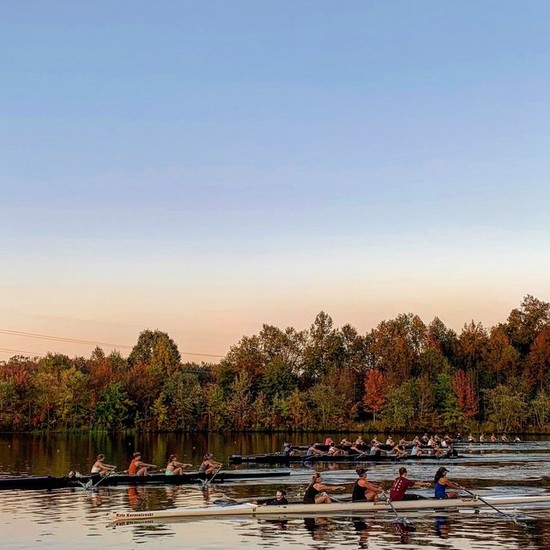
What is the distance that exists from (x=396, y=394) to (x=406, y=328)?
2895cm

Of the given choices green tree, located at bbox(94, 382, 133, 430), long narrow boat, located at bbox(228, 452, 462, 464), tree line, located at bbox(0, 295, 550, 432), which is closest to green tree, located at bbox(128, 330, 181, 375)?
tree line, located at bbox(0, 295, 550, 432)

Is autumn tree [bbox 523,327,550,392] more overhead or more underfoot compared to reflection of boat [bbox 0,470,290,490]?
more overhead

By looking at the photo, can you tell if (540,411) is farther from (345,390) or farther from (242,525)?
(242,525)

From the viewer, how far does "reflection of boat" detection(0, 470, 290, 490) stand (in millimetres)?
39281

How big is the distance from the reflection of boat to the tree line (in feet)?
268

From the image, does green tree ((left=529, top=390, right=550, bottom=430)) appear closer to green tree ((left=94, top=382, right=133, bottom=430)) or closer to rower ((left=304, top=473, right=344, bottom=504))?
green tree ((left=94, top=382, right=133, bottom=430))

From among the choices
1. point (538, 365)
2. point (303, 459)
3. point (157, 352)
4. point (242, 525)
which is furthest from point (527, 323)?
point (242, 525)

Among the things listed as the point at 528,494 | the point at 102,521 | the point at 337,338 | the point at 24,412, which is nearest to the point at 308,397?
the point at 337,338

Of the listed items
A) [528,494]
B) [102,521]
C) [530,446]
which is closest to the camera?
[102,521]

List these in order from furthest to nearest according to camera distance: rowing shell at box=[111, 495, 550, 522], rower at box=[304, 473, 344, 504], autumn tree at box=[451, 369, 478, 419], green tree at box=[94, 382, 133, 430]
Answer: green tree at box=[94, 382, 133, 430] < autumn tree at box=[451, 369, 478, 419] < rower at box=[304, 473, 344, 504] < rowing shell at box=[111, 495, 550, 522]

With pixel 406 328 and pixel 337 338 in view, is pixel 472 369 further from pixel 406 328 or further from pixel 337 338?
pixel 337 338

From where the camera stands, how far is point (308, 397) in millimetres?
131625

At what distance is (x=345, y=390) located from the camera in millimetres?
134000

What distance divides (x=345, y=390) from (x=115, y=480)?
95.7m
